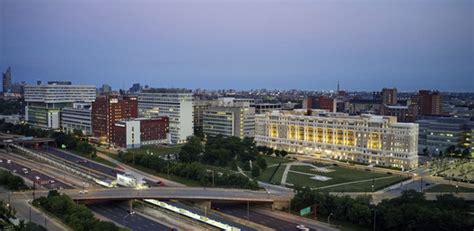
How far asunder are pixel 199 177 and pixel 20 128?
28754mm

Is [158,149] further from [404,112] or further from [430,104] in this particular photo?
[430,104]

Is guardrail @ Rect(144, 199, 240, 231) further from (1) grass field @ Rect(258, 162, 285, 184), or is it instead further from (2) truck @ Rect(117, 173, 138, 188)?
(1) grass field @ Rect(258, 162, 285, 184)

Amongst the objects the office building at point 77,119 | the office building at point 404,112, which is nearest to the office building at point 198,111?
the office building at point 77,119

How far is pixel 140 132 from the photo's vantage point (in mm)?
43125

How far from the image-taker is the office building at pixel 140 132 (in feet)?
138

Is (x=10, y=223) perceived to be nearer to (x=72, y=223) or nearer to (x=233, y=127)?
(x=72, y=223)

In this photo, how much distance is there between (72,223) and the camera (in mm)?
18562

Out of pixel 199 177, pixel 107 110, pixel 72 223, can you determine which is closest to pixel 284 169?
pixel 199 177

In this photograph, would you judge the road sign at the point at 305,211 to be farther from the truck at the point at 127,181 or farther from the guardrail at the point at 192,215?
the truck at the point at 127,181

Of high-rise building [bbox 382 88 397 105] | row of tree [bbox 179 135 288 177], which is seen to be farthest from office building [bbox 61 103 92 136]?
high-rise building [bbox 382 88 397 105]

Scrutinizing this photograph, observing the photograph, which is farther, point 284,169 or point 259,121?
point 259,121

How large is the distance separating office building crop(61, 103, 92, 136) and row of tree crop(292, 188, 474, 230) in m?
32.9

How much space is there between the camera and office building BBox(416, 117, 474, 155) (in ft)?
132

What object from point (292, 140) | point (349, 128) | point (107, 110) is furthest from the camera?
point (107, 110)
